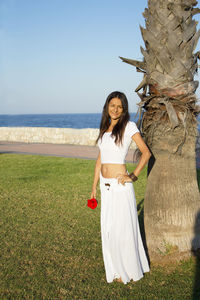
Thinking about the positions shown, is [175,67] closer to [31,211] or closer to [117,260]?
[117,260]

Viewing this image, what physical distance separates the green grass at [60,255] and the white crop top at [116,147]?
145 cm

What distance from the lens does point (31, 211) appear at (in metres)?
6.46

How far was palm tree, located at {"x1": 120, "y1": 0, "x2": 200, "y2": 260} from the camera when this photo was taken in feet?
12.0

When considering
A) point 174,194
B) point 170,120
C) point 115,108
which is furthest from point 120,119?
point 174,194

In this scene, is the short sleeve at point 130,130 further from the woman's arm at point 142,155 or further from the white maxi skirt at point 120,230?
A: the white maxi skirt at point 120,230

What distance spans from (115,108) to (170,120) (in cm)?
70

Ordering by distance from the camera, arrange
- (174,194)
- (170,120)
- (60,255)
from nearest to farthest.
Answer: (170,120)
(174,194)
(60,255)

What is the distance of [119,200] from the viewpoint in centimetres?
335

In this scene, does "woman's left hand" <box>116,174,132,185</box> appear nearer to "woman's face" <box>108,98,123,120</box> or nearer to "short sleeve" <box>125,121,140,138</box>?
"short sleeve" <box>125,121,140,138</box>

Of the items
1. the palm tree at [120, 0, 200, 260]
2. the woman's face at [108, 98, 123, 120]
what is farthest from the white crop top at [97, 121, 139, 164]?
the palm tree at [120, 0, 200, 260]

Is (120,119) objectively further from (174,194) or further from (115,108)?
(174,194)

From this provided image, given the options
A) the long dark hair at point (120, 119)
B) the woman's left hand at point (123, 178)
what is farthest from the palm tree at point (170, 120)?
the woman's left hand at point (123, 178)

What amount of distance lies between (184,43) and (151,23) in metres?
0.49

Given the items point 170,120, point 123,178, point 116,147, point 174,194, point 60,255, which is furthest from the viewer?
point 60,255
